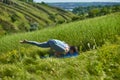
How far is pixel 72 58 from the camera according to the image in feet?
17.3

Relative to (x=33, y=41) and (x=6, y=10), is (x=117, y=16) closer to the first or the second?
(x=33, y=41)

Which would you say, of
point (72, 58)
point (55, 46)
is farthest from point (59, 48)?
point (72, 58)

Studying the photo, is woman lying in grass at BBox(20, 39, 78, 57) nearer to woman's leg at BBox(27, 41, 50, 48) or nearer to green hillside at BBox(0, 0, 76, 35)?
woman's leg at BBox(27, 41, 50, 48)

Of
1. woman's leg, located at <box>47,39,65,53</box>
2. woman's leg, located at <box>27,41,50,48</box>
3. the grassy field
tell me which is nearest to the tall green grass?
the grassy field

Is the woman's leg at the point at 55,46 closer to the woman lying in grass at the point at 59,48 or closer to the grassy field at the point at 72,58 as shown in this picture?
the woman lying in grass at the point at 59,48

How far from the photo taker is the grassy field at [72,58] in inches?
169

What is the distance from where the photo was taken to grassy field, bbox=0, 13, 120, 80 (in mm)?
4289

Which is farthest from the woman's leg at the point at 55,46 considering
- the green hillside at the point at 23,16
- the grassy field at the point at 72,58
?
the green hillside at the point at 23,16

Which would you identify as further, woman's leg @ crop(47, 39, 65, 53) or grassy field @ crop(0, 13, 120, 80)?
woman's leg @ crop(47, 39, 65, 53)

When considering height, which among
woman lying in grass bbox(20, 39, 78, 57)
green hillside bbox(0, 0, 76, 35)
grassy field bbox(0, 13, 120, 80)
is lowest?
green hillside bbox(0, 0, 76, 35)

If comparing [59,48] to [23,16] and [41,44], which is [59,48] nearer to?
[41,44]

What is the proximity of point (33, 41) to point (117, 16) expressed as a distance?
1857 mm

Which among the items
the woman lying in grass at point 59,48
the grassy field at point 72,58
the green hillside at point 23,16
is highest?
the grassy field at point 72,58

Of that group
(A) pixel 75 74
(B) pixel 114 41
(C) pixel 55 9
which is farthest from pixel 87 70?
(C) pixel 55 9
